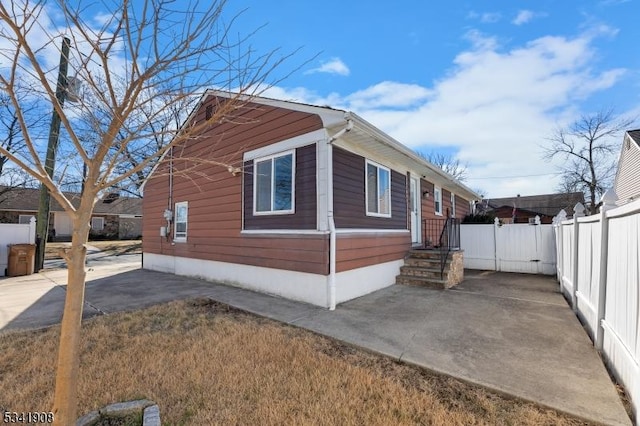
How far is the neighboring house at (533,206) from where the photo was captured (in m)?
28.5

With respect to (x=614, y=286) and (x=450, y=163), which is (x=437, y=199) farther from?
(x=450, y=163)

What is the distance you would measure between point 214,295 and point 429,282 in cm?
484

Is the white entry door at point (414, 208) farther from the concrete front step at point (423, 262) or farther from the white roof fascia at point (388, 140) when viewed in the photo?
the concrete front step at point (423, 262)

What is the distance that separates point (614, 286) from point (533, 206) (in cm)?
3884

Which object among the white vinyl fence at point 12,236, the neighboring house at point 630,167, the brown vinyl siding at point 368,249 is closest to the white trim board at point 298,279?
the brown vinyl siding at point 368,249

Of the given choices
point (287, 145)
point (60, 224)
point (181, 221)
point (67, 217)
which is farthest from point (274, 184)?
point (67, 217)

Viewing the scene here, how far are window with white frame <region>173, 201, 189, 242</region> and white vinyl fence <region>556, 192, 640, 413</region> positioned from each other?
9318mm

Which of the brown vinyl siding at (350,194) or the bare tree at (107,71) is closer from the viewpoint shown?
the bare tree at (107,71)

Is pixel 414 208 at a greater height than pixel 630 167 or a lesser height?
lesser

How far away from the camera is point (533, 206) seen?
3512 cm

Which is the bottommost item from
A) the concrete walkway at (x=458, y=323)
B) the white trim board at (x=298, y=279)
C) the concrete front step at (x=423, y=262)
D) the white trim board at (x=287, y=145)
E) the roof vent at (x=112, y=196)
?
the concrete walkway at (x=458, y=323)

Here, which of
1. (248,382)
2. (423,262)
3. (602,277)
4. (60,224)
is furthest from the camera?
(60,224)

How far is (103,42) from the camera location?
1855mm

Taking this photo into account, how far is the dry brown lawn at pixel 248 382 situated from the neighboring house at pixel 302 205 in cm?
212
